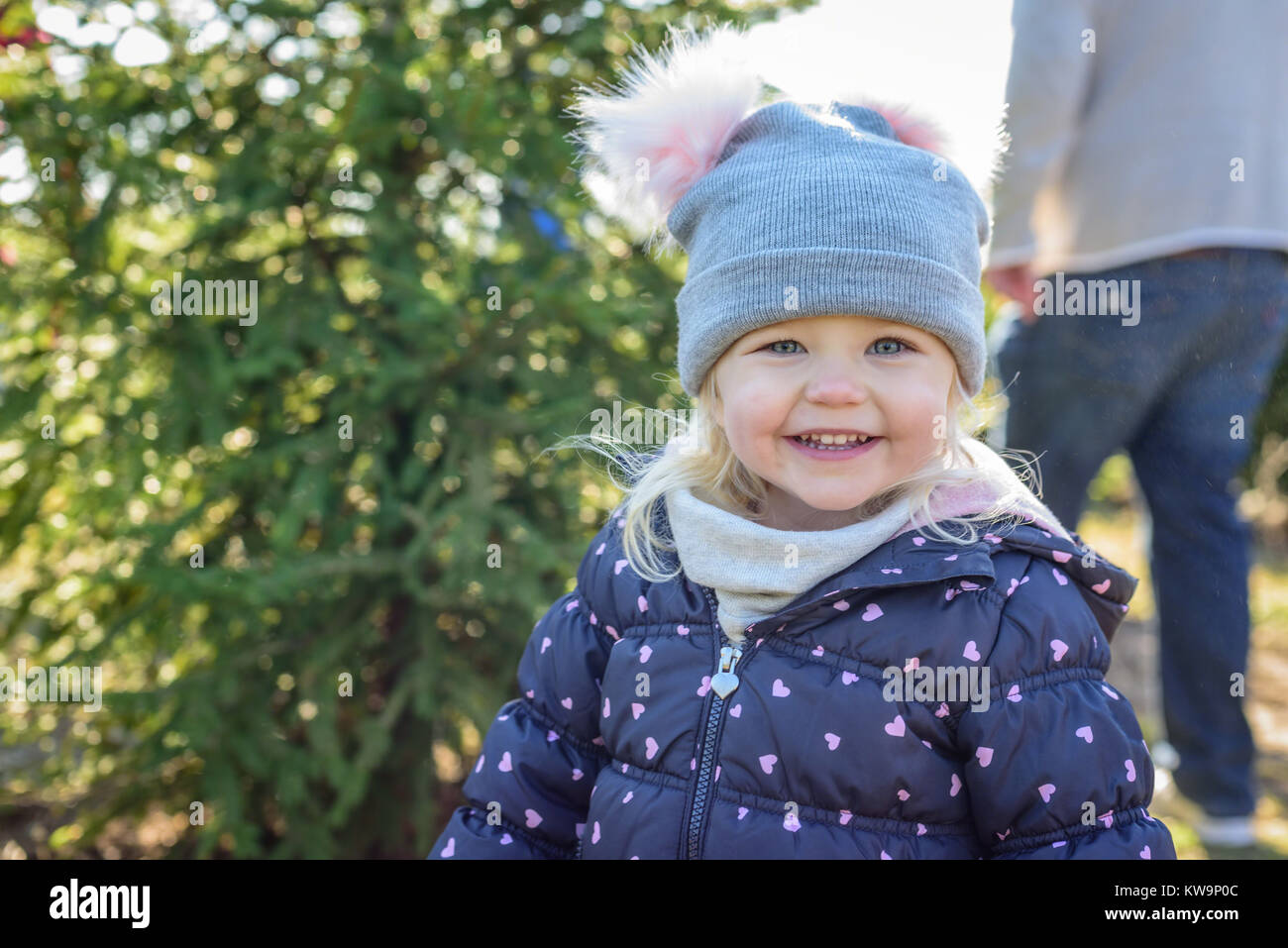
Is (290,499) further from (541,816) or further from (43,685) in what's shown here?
(541,816)

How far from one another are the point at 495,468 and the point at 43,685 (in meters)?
1.17

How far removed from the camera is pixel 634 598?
1.55 m

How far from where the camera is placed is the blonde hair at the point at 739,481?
143 centimetres

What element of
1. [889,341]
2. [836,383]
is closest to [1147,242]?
[889,341]

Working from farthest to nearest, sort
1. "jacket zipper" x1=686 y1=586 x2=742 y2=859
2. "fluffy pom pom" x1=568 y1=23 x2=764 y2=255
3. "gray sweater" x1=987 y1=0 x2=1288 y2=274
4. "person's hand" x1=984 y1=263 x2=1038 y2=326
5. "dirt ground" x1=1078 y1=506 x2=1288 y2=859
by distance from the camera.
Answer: "dirt ground" x1=1078 y1=506 x2=1288 y2=859 < "person's hand" x1=984 y1=263 x2=1038 y2=326 < "gray sweater" x1=987 y1=0 x2=1288 y2=274 < "fluffy pom pom" x1=568 y1=23 x2=764 y2=255 < "jacket zipper" x1=686 y1=586 x2=742 y2=859

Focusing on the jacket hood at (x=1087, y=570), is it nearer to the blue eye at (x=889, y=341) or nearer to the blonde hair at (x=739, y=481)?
the blonde hair at (x=739, y=481)

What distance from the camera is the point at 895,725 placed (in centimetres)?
131

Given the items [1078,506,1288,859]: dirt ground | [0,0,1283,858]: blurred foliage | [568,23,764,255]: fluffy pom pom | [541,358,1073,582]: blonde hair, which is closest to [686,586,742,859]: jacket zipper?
[541,358,1073,582]: blonde hair

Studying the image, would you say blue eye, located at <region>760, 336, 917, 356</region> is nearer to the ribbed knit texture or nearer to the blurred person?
the ribbed knit texture

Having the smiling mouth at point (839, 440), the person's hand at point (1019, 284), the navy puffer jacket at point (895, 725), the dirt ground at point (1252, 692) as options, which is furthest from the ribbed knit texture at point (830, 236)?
the dirt ground at point (1252, 692)

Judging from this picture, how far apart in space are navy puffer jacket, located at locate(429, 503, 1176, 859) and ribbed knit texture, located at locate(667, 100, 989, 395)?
31 centimetres

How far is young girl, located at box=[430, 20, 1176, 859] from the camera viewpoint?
4.26ft

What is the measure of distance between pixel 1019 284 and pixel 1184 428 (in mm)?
459

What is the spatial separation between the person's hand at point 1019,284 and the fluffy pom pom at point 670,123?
0.87 metres
